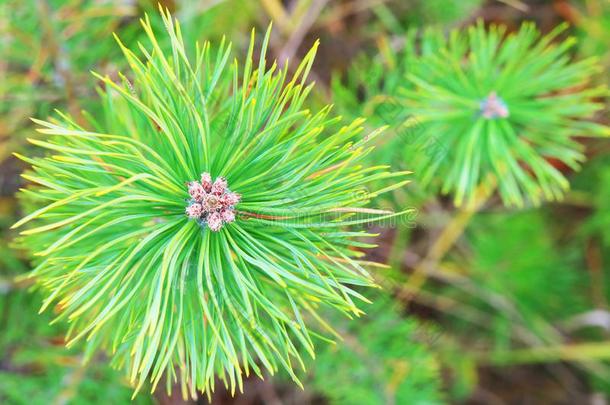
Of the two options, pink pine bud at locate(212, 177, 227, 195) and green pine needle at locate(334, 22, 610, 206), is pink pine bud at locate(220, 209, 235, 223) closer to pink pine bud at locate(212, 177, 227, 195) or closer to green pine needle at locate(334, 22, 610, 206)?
pink pine bud at locate(212, 177, 227, 195)

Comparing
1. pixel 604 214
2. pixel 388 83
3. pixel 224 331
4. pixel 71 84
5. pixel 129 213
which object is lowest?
pixel 224 331

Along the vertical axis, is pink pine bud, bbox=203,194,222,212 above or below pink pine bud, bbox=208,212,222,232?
above

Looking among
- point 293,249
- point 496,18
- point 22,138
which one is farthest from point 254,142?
point 496,18

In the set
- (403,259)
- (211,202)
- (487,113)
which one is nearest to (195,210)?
(211,202)

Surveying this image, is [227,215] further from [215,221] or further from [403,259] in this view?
[403,259]

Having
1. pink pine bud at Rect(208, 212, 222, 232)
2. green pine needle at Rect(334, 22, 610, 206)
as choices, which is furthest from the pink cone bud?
green pine needle at Rect(334, 22, 610, 206)

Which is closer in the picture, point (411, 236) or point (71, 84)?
point (71, 84)

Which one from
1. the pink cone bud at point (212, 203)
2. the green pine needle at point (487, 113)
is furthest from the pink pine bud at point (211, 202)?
the green pine needle at point (487, 113)

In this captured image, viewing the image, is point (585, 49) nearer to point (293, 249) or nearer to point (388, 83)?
point (388, 83)
